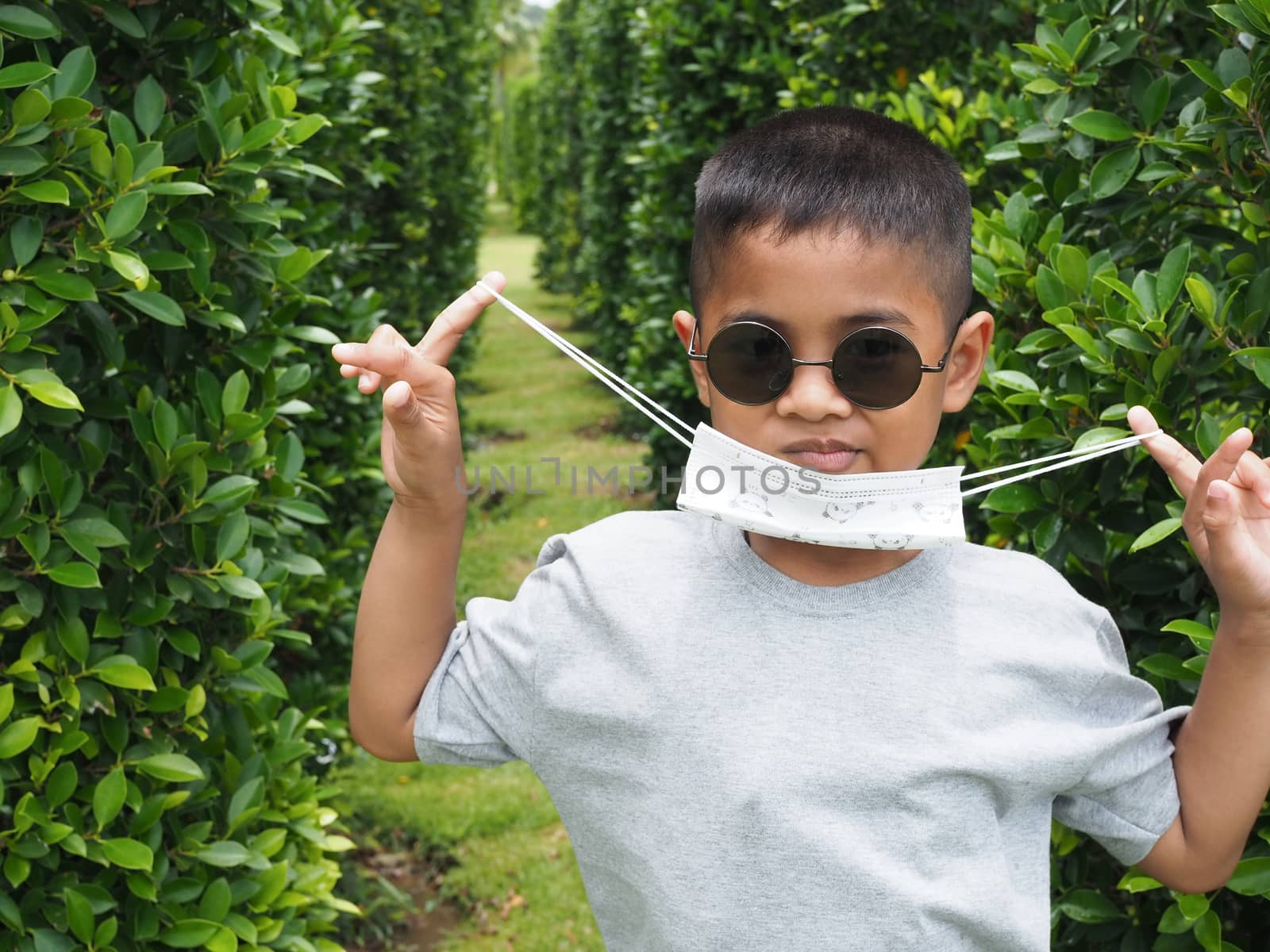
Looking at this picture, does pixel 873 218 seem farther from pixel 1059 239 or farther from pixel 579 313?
pixel 579 313

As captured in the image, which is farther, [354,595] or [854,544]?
[354,595]

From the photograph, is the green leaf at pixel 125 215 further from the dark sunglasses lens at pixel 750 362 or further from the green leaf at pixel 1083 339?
the green leaf at pixel 1083 339

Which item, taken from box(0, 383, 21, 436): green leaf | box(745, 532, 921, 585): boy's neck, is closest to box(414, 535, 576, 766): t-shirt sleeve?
box(745, 532, 921, 585): boy's neck

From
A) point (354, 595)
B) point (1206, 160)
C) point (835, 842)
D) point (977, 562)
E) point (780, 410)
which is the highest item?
point (1206, 160)

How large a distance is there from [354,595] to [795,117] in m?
2.68

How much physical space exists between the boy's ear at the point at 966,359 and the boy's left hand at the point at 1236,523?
38 centimetres

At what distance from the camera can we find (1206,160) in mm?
1788

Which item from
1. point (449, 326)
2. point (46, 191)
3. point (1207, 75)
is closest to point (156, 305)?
point (46, 191)

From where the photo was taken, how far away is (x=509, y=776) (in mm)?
5113

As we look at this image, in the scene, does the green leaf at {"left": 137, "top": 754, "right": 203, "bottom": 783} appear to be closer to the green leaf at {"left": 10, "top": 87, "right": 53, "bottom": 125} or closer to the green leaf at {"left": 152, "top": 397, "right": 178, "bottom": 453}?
the green leaf at {"left": 152, "top": 397, "right": 178, "bottom": 453}

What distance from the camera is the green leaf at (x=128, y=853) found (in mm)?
1874

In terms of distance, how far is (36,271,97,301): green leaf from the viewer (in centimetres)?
175

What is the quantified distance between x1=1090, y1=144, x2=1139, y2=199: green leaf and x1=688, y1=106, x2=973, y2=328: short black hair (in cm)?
34

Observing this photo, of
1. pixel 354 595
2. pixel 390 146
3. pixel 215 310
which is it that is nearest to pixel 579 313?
pixel 390 146
